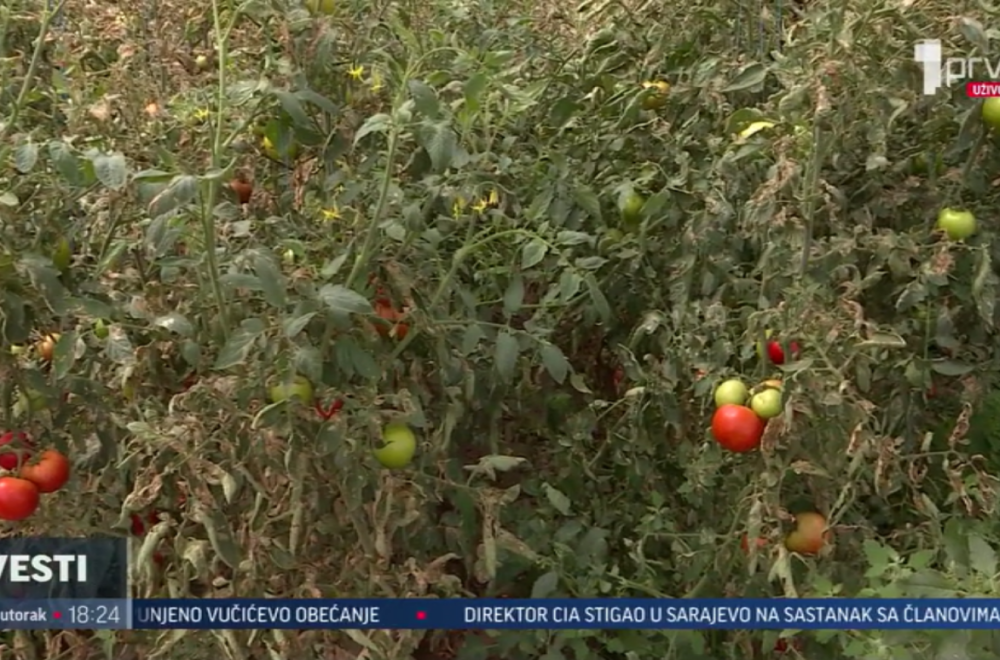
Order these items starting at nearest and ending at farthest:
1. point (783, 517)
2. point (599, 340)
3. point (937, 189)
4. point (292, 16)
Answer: point (292, 16), point (783, 517), point (937, 189), point (599, 340)

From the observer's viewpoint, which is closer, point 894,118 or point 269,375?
point 269,375

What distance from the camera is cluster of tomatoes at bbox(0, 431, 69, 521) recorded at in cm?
122

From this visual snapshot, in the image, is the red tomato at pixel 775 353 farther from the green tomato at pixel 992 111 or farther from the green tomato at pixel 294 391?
the green tomato at pixel 294 391

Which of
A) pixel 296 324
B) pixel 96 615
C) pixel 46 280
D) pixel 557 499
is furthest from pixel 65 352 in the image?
pixel 557 499

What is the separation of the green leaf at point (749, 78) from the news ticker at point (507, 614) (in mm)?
683

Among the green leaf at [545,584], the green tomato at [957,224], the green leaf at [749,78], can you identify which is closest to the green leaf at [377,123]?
the green leaf at [749,78]

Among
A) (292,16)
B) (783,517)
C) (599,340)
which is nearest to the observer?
(292,16)

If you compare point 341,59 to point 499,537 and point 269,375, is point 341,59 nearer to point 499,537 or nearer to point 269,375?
point 269,375

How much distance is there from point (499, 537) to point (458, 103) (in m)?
0.54

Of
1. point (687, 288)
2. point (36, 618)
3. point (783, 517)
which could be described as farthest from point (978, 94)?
point (36, 618)

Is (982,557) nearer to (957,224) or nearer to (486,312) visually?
(957,224)

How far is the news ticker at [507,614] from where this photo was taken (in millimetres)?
1213

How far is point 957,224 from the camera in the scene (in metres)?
1.36

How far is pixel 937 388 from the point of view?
153 cm
